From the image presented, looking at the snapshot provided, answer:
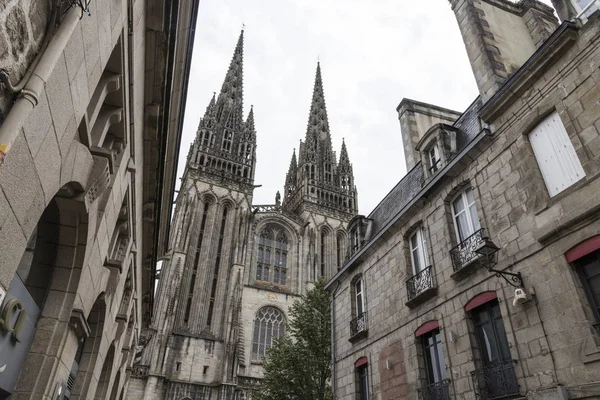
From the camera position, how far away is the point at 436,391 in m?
8.80

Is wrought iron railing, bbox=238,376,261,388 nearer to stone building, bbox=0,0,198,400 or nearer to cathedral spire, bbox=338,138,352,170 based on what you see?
stone building, bbox=0,0,198,400

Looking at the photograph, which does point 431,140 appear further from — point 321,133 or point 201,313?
point 321,133

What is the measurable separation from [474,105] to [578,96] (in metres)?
4.13

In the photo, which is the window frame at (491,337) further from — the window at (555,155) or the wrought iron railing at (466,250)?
the window at (555,155)

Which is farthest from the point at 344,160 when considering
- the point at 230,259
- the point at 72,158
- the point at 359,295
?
the point at 72,158

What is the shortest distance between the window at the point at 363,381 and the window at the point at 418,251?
11.9 feet

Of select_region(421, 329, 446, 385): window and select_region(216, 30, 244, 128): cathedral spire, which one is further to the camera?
select_region(216, 30, 244, 128): cathedral spire

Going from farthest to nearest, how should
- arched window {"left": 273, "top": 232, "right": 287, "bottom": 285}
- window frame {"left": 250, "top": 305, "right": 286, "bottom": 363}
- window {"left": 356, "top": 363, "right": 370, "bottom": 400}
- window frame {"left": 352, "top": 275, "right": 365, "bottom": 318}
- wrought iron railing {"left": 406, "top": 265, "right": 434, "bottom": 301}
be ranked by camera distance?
arched window {"left": 273, "top": 232, "right": 287, "bottom": 285}
window frame {"left": 250, "top": 305, "right": 286, "bottom": 363}
window frame {"left": 352, "top": 275, "right": 365, "bottom": 318}
window {"left": 356, "top": 363, "right": 370, "bottom": 400}
wrought iron railing {"left": 406, "top": 265, "right": 434, "bottom": 301}

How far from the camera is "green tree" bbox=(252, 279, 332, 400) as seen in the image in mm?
19594

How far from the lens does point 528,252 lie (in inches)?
288

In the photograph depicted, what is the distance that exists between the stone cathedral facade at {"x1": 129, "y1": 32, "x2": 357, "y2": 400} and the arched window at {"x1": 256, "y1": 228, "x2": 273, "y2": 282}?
11 centimetres

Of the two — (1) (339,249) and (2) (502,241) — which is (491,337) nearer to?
(2) (502,241)

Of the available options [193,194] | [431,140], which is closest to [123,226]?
[431,140]

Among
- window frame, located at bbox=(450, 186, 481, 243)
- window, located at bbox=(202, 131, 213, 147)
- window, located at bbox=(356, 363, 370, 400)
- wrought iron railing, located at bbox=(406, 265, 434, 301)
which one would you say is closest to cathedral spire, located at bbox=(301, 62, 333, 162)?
window, located at bbox=(202, 131, 213, 147)
